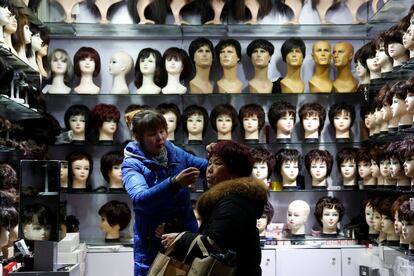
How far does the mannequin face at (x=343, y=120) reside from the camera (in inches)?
224

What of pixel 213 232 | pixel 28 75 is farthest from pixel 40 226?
pixel 28 75

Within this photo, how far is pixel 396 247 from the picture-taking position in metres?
4.75

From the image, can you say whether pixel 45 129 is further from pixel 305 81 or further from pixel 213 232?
pixel 213 232

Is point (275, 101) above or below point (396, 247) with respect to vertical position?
above

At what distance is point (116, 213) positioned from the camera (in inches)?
218

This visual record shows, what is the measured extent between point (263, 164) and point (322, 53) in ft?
3.97

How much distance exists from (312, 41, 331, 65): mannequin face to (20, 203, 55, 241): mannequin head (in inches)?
129

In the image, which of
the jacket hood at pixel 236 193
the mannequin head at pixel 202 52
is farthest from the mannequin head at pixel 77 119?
the jacket hood at pixel 236 193

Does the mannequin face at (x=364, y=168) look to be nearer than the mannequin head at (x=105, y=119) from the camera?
Yes

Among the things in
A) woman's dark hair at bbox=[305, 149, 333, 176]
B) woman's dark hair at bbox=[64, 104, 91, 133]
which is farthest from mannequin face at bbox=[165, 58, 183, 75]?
woman's dark hair at bbox=[305, 149, 333, 176]

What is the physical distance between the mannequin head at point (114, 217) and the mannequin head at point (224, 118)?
3.75 feet

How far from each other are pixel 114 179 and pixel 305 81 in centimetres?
212

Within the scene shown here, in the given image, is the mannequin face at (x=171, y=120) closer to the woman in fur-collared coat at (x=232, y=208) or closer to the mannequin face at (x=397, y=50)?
the mannequin face at (x=397, y=50)

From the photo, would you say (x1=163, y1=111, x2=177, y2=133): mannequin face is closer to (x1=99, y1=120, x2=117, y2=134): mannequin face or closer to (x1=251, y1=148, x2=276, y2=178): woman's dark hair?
(x1=99, y1=120, x2=117, y2=134): mannequin face
